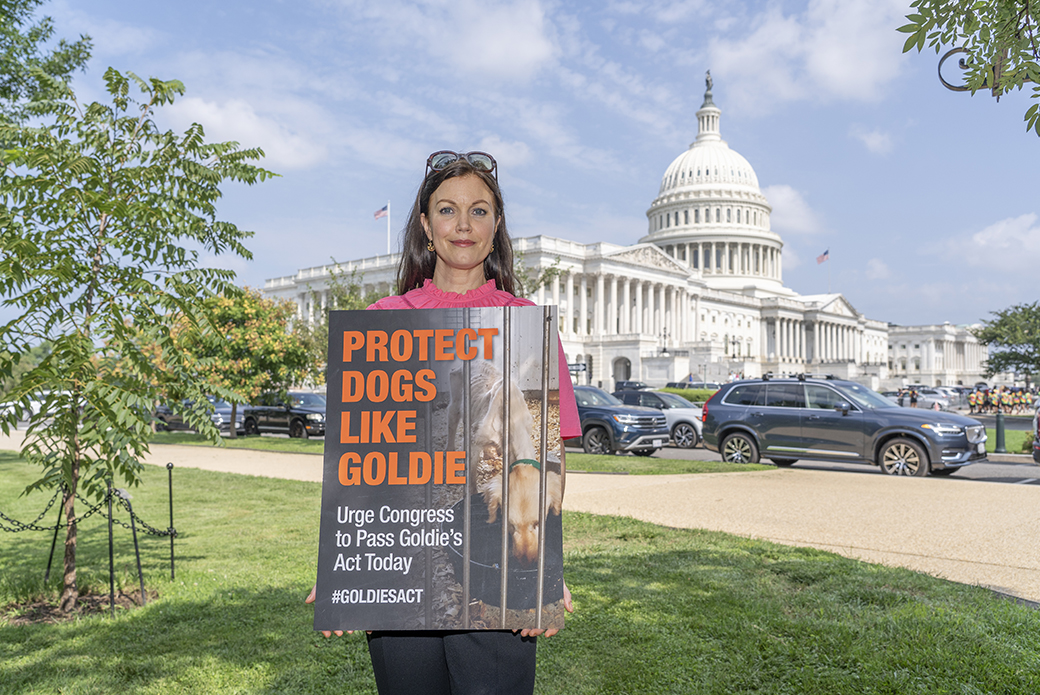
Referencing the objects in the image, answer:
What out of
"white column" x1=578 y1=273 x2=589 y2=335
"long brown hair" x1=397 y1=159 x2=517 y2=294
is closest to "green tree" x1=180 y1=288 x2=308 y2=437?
"long brown hair" x1=397 y1=159 x2=517 y2=294

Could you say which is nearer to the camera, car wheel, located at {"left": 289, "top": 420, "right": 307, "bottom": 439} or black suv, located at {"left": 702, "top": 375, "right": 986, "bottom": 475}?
black suv, located at {"left": 702, "top": 375, "right": 986, "bottom": 475}

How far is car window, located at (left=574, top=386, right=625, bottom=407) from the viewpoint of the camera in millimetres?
19875

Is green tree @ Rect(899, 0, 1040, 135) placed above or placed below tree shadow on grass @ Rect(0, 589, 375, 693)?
above

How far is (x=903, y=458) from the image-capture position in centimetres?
1389

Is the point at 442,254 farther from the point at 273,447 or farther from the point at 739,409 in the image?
the point at 273,447

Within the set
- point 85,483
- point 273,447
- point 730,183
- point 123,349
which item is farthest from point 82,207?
point 730,183

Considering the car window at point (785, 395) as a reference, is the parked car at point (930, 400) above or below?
above

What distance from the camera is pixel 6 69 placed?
13633 millimetres

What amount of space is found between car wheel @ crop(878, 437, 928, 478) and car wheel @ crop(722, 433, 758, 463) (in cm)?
249

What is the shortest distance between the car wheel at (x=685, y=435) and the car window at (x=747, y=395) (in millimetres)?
5241

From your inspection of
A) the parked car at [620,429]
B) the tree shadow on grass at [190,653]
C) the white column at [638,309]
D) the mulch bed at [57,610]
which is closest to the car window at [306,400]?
the parked car at [620,429]

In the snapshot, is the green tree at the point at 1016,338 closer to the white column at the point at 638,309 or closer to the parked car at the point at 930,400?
the parked car at the point at 930,400

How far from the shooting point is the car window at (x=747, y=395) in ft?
52.2

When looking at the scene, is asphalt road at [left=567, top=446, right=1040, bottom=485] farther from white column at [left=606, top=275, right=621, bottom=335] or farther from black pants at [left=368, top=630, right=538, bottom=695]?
white column at [left=606, top=275, right=621, bottom=335]
